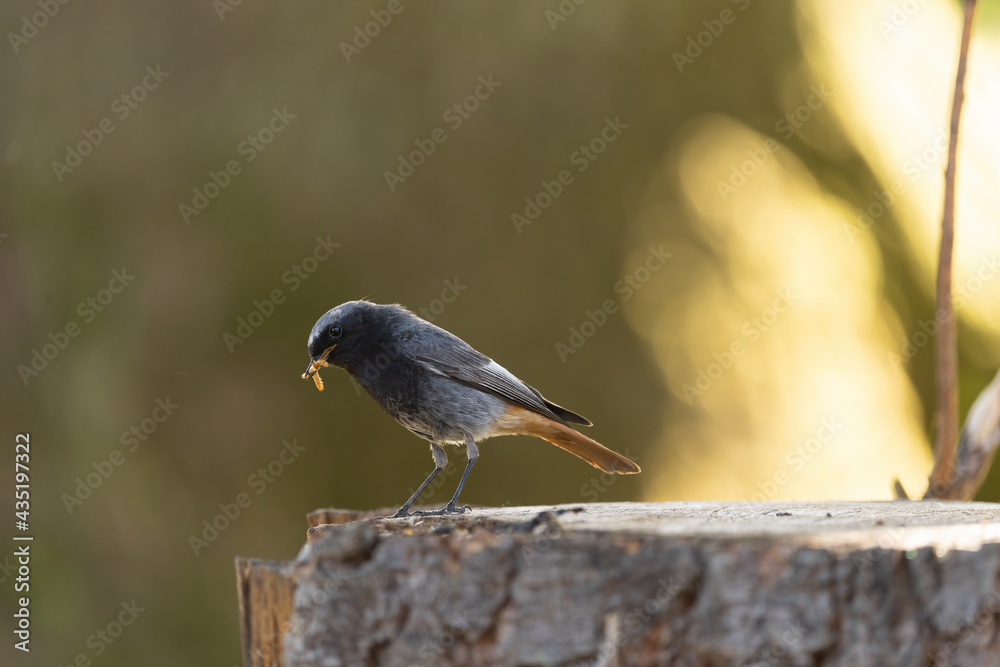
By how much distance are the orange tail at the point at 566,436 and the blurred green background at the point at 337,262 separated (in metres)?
1.36

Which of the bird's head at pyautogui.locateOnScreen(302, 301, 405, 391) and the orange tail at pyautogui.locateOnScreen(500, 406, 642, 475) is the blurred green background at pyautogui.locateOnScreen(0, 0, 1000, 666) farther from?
the bird's head at pyautogui.locateOnScreen(302, 301, 405, 391)

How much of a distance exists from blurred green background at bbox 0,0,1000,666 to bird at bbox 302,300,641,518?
4.96 ft

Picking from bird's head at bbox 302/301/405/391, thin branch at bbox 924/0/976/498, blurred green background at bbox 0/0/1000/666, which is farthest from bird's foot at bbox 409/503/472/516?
thin branch at bbox 924/0/976/498

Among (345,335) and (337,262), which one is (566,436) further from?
(337,262)

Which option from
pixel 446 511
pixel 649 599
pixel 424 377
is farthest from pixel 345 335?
pixel 649 599

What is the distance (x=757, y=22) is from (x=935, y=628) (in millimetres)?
4914

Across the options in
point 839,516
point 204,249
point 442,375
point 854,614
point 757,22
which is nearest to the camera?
point 854,614

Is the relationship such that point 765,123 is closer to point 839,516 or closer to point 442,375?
point 442,375

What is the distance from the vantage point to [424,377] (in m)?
3.69

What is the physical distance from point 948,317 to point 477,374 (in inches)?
93.4

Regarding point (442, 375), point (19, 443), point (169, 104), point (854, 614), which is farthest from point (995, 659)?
point (19, 443)

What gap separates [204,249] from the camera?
5.29 meters

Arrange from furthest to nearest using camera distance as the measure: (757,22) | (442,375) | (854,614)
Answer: (757,22) → (442,375) → (854,614)

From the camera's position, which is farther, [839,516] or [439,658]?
[839,516]
